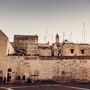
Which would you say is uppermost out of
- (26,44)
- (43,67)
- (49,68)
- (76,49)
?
(26,44)

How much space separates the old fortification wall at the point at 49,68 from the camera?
2502 centimetres

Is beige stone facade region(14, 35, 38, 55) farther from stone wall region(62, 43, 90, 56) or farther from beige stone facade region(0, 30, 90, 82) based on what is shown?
beige stone facade region(0, 30, 90, 82)

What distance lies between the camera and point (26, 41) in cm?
3838

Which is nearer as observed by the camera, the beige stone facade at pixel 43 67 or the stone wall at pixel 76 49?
the beige stone facade at pixel 43 67

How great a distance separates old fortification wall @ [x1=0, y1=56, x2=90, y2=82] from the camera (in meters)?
25.0

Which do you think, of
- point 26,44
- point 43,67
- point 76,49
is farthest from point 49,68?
point 76,49

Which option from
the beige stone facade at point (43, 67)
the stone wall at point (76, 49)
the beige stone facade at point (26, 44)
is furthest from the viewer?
the stone wall at point (76, 49)

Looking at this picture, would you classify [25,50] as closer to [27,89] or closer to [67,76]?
[67,76]

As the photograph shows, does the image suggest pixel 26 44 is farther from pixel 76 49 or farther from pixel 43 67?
pixel 76 49

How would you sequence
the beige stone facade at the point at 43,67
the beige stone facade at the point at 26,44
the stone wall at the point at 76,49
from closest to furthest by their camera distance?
the beige stone facade at the point at 43,67 < the beige stone facade at the point at 26,44 < the stone wall at the point at 76,49

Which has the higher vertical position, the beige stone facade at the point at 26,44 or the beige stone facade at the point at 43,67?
the beige stone facade at the point at 26,44

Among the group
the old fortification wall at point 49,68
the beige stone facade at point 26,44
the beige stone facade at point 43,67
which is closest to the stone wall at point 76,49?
the beige stone facade at point 26,44

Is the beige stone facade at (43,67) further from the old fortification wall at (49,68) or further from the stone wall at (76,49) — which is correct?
the stone wall at (76,49)

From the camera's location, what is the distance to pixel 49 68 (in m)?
25.5
